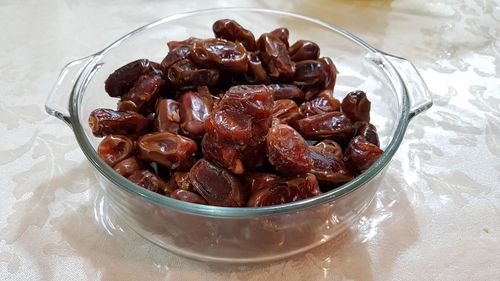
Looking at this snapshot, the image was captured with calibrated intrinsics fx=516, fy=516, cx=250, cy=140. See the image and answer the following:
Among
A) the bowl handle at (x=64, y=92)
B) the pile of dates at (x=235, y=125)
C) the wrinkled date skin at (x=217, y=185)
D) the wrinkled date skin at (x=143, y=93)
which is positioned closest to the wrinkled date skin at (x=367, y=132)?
the pile of dates at (x=235, y=125)

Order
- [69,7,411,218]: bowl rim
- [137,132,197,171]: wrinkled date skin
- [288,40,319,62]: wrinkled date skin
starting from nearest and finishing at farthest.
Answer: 1. [69,7,411,218]: bowl rim
2. [137,132,197,171]: wrinkled date skin
3. [288,40,319,62]: wrinkled date skin

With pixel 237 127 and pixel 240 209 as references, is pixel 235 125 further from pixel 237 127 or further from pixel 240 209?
pixel 240 209

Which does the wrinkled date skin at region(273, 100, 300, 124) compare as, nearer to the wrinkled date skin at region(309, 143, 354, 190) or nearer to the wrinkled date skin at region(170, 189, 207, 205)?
the wrinkled date skin at region(309, 143, 354, 190)

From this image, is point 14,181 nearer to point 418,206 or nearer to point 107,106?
point 107,106

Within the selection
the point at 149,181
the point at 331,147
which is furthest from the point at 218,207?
the point at 331,147

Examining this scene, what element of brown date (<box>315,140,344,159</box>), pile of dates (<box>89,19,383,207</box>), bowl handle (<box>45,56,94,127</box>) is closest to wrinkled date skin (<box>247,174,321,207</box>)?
pile of dates (<box>89,19,383,207</box>)

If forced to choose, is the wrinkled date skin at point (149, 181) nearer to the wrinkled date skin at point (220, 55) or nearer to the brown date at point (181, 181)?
the brown date at point (181, 181)
